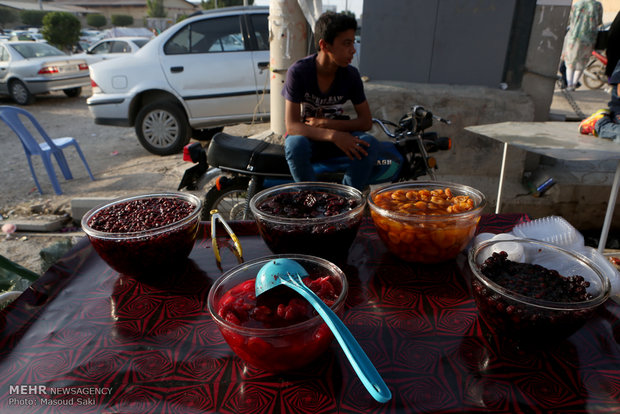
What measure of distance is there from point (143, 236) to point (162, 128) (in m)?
5.85

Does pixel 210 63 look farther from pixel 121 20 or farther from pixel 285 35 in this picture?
pixel 121 20

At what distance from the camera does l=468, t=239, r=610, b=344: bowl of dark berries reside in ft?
2.86

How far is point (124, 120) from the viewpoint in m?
6.52

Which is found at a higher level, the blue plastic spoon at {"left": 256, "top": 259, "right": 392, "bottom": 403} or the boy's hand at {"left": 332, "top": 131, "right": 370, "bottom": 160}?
the blue plastic spoon at {"left": 256, "top": 259, "right": 392, "bottom": 403}

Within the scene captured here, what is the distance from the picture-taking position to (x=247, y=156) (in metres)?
3.20

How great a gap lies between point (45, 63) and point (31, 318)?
12468 millimetres

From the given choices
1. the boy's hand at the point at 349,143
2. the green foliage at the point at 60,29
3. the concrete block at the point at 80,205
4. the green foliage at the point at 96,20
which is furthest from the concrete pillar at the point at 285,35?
the green foliage at the point at 96,20

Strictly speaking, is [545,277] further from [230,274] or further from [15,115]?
[15,115]

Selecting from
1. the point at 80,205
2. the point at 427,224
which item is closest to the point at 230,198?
the point at 80,205

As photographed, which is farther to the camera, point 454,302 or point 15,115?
point 15,115

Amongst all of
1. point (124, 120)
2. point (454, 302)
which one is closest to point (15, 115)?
point (124, 120)

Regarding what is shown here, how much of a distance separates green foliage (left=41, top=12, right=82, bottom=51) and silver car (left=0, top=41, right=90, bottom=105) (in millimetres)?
8094

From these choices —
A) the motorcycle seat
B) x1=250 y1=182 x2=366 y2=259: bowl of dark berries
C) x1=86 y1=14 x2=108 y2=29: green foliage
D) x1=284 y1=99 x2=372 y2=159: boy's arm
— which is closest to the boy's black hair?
x1=284 y1=99 x2=372 y2=159: boy's arm

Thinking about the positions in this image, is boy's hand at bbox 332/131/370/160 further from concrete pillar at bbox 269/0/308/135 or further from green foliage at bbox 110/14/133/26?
green foliage at bbox 110/14/133/26
